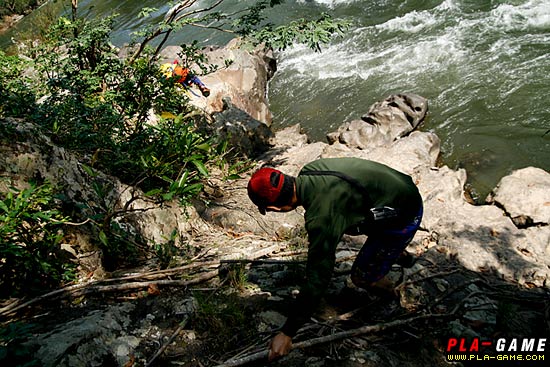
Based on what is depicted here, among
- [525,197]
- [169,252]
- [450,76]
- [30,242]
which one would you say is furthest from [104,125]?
[450,76]

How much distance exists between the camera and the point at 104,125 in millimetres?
5211

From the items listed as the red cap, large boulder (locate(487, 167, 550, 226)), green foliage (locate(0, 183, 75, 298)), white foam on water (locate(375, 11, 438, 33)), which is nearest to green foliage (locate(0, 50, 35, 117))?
green foliage (locate(0, 183, 75, 298))

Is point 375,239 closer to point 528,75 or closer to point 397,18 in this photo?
point 528,75

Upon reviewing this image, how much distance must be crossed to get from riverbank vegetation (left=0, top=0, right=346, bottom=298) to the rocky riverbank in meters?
0.24

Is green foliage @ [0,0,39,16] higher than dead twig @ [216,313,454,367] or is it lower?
higher

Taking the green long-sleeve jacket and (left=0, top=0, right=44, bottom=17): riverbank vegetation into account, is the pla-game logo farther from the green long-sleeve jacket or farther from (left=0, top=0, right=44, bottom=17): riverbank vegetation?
(left=0, top=0, right=44, bottom=17): riverbank vegetation

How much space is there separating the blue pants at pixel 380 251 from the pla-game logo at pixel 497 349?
28.3 inches

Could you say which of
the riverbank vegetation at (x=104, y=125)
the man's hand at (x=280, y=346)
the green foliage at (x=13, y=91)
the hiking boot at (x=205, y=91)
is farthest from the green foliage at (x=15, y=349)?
the hiking boot at (x=205, y=91)

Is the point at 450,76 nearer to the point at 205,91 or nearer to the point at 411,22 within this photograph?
the point at 411,22

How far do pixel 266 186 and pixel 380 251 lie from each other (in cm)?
116

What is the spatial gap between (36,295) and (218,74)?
8695 mm

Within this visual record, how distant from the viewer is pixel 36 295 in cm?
321

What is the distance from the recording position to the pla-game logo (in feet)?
9.61

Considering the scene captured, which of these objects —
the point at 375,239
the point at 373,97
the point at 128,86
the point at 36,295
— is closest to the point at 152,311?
the point at 36,295
